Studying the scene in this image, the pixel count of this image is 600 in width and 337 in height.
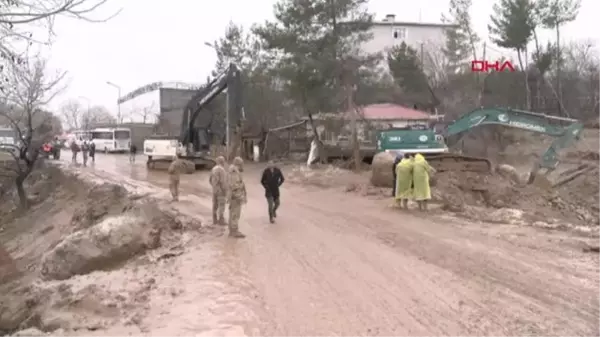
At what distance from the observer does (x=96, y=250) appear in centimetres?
1393

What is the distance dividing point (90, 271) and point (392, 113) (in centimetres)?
4282

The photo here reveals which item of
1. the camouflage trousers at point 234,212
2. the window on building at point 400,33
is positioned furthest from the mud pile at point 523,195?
the window on building at point 400,33

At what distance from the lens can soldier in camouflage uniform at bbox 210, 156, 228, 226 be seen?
53.4ft

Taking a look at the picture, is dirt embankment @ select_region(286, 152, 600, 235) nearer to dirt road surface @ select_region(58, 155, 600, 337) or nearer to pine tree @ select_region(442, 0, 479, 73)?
dirt road surface @ select_region(58, 155, 600, 337)

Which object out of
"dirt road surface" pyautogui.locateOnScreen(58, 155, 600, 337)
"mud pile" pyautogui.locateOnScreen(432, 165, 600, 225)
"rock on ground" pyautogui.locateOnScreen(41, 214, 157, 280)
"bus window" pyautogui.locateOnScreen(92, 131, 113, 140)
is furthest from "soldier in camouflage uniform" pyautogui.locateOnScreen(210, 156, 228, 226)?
"bus window" pyautogui.locateOnScreen(92, 131, 113, 140)

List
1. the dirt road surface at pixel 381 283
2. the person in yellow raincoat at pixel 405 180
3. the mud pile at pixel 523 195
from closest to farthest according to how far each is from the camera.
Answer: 1. the dirt road surface at pixel 381 283
2. the person in yellow raincoat at pixel 405 180
3. the mud pile at pixel 523 195

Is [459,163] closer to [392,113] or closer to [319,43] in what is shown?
[319,43]

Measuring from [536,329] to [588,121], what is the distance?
39.7 metres

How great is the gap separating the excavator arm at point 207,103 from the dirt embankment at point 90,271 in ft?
41.8

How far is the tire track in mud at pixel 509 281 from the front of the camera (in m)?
8.34

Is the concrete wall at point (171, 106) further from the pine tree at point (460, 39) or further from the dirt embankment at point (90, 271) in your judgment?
the dirt embankment at point (90, 271)

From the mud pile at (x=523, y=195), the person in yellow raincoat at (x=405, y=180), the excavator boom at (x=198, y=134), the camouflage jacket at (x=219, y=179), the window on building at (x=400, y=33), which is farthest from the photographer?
the window on building at (x=400, y=33)

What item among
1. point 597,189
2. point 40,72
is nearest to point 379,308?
point 597,189

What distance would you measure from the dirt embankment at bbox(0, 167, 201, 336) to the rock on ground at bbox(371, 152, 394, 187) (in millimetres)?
8959
